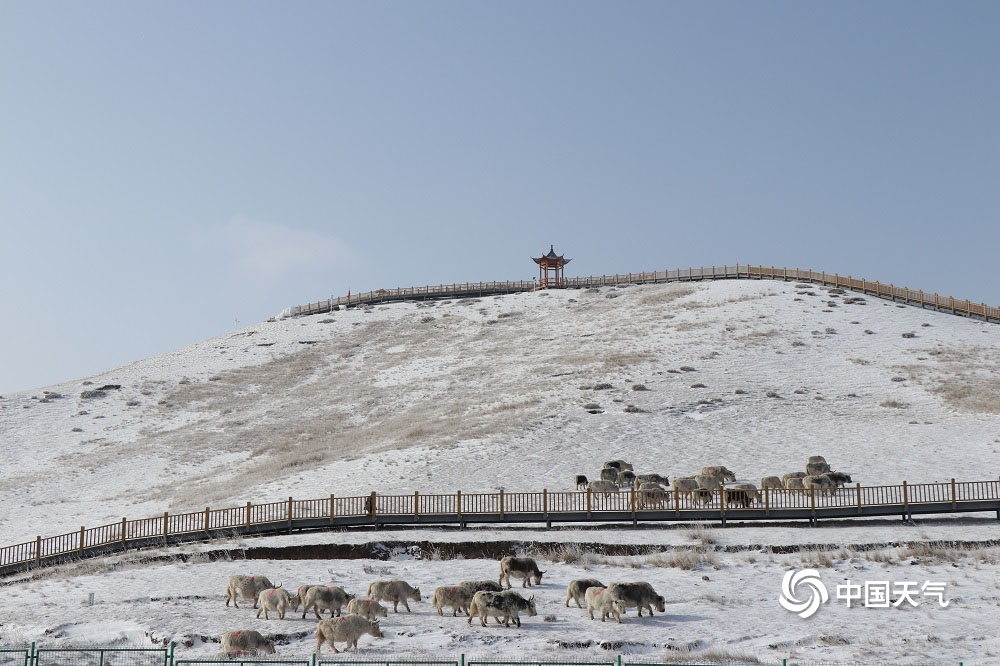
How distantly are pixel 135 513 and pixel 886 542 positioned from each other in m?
33.5

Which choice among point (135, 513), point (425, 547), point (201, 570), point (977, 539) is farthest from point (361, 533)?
point (977, 539)

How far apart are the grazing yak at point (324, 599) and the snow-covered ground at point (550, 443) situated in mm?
433

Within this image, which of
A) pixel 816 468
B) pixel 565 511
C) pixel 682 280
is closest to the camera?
pixel 565 511

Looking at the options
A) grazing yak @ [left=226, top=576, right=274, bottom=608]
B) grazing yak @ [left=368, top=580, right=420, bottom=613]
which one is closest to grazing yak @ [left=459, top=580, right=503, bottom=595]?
grazing yak @ [left=368, top=580, right=420, bottom=613]

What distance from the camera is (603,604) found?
20500 millimetres

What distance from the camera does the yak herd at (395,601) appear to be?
60.6 ft

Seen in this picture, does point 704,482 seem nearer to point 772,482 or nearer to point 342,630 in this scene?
point 772,482

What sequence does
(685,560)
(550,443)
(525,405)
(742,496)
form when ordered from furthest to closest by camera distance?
(525,405), (550,443), (742,496), (685,560)

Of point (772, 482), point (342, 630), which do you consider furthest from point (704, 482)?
point (342, 630)

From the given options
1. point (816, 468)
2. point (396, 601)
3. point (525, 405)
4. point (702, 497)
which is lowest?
point (396, 601)

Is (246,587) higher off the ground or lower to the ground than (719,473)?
lower

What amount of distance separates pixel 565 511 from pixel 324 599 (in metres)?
13.3

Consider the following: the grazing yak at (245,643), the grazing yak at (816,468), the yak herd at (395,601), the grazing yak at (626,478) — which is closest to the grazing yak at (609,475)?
the grazing yak at (626,478)

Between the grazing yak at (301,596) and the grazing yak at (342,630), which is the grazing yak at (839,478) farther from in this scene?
the grazing yak at (342,630)
